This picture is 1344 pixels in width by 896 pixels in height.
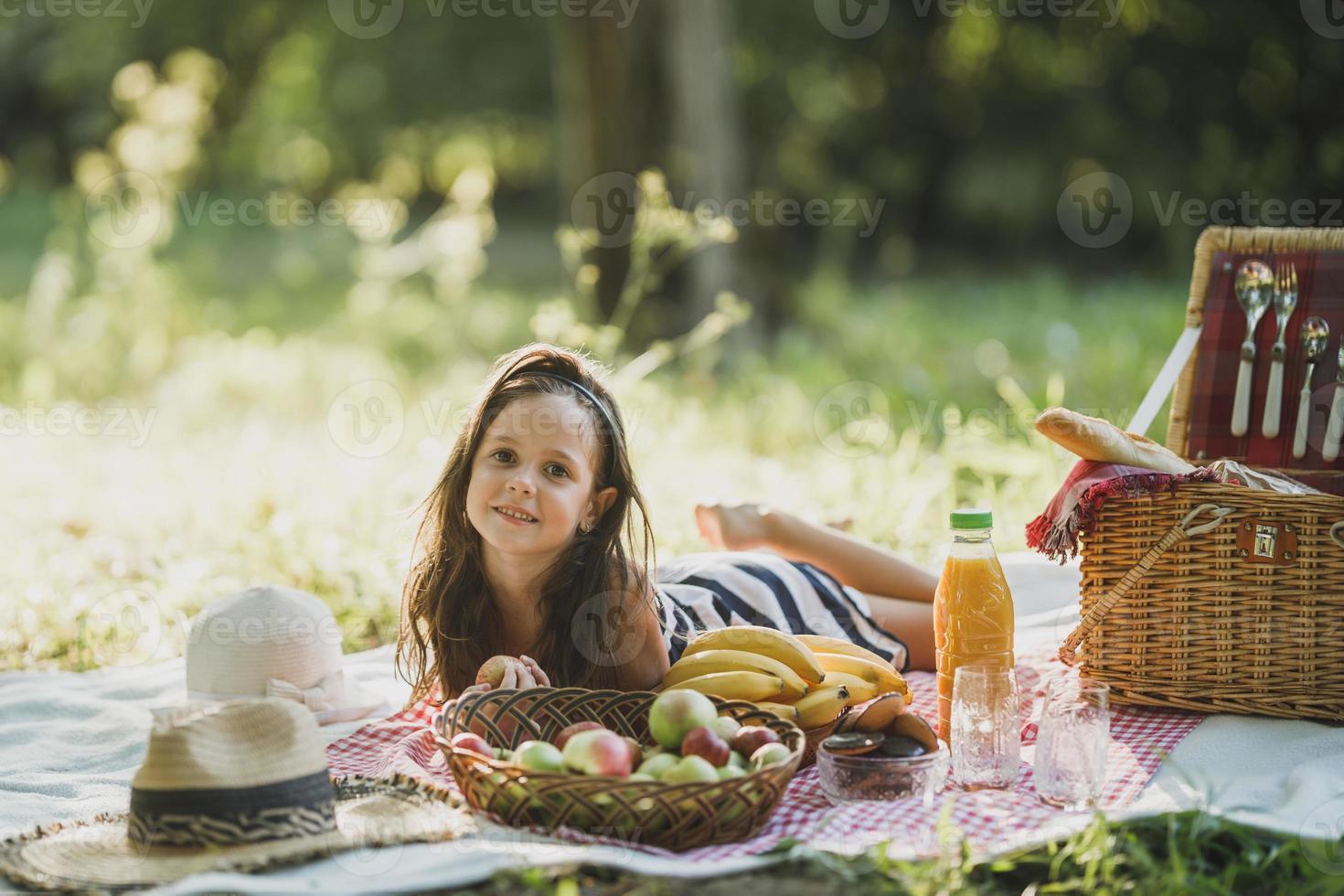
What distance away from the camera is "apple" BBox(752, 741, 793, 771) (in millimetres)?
2352

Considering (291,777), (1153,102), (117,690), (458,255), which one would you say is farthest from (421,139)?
(291,777)

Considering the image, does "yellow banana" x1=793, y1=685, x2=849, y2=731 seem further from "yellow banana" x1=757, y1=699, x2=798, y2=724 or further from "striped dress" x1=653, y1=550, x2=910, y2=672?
"striped dress" x1=653, y1=550, x2=910, y2=672

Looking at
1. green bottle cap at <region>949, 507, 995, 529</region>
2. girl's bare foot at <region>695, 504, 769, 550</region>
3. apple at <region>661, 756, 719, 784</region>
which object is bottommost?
apple at <region>661, 756, 719, 784</region>

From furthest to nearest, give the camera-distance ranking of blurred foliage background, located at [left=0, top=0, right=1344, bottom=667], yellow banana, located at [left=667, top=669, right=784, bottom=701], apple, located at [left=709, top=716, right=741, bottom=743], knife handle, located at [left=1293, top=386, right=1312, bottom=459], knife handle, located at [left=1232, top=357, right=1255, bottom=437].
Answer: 1. blurred foliage background, located at [left=0, top=0, right=1344, bottom=667]
2. knife handle, located at [left=1232, top=357, right=1255, bottom=437]
3. knife handle, located at [left=1293, top=386, right=1312, bottom=459]
4. yellow banana, located at [left=667, top=669, right=784, bottom=701]
5. apple, located at [left=709, top=716, right=741, bottom=743]

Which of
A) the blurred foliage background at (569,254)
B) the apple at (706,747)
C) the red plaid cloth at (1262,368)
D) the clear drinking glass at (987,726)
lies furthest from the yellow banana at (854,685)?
the red plaid cloth at (1262,368)

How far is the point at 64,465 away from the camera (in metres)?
5.82

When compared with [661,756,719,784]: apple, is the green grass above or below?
above

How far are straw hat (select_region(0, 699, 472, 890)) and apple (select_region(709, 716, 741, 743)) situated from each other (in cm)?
48

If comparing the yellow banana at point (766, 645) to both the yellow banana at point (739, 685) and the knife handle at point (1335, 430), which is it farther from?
the knife handle at point (1335, 430)

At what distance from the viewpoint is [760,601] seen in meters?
3.32

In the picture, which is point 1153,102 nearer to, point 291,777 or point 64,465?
point 64,465

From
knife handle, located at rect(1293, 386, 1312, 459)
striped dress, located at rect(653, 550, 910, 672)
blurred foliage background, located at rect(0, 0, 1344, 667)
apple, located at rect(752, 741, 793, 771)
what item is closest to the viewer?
apple, located at rect(752, 741, 793, 771)


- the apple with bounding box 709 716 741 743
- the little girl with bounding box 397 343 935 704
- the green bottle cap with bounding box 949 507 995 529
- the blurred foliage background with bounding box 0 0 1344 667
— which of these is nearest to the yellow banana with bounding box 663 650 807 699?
the little girl with bounding box 397 343 935 704

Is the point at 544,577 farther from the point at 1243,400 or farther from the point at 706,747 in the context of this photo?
the point at 1243,400
